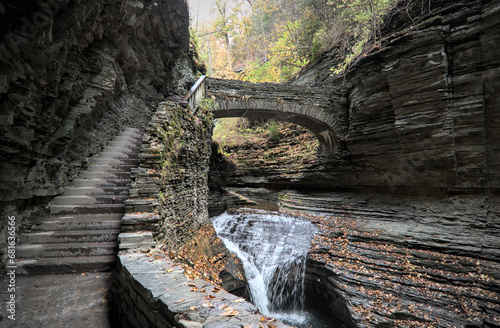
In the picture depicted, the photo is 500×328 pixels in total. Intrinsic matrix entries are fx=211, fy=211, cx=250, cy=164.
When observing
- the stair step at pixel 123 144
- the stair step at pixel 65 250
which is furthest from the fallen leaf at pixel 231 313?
the stair step at pixel 123 144

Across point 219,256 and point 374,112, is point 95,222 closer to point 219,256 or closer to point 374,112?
point 219,256

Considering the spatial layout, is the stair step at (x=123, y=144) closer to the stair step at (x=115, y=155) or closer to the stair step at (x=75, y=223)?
the stair step at (x=115, y=155)

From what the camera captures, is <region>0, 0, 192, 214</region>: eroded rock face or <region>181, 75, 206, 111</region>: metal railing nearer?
<region>0, 0, 192, 214</region>: eroded rock face

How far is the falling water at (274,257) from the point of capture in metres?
5.72

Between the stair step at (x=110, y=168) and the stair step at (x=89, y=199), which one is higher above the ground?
the stair step at (x=110, y=168)

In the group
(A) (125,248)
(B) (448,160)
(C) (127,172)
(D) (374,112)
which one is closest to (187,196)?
(C) (127,172)

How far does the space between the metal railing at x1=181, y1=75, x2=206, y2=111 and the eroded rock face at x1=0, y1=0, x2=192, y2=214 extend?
2108 mm

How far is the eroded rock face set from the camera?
96.1 inches

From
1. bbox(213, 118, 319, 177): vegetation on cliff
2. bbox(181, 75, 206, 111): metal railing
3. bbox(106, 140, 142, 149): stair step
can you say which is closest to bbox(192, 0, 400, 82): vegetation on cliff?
bbox(213, 118, 319, 177): vegetation on cliff

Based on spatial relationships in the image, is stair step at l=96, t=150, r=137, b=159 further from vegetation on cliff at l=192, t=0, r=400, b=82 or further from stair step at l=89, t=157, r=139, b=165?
vegetation on cliff at l=192, t=0, r=400, b=82

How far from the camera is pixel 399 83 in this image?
6.09 metres

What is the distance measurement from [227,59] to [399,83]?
17.9 metres

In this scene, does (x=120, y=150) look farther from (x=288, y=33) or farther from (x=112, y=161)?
(x=288, y=33)

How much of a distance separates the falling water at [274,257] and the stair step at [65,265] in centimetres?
364
